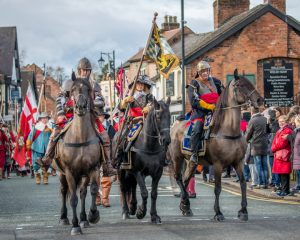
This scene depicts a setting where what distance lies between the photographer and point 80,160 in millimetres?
12797

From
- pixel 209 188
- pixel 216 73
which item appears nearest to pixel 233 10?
pixel 216 73

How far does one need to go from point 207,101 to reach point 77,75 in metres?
2.56

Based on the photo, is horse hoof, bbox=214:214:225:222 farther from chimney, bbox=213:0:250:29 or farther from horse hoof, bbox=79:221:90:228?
chimney, bbox=213:0:250:29

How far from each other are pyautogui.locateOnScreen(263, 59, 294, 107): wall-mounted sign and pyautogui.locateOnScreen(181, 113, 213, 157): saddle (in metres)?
29.5

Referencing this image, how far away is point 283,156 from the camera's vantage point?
18.6 meters

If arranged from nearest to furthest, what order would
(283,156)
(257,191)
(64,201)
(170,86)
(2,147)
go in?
(64,201) < (283,156) < (257,191) < (2,147) < (170,86)

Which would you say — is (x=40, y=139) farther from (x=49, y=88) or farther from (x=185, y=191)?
(x=49, y=88)

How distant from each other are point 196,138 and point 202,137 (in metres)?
0.12

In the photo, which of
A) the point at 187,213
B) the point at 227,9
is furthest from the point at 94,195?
the point at 227,9

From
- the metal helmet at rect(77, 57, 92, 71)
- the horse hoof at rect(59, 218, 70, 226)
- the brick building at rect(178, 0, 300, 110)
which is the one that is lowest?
the horse hoof at rect(59, 218, 70, 226)

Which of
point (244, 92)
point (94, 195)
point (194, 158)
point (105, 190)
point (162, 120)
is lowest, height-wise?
point (105, 190)

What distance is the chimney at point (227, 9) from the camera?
49.4 metres

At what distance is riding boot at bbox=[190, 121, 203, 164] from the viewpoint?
574 inches

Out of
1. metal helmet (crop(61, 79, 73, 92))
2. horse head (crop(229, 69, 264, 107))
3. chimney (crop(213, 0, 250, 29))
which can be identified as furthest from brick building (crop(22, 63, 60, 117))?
metal helmet (crop(61, 79, 73, 92))
